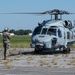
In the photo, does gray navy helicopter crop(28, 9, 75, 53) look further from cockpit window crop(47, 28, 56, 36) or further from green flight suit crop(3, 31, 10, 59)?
green flight suit crop(3, 31, 10, 59)

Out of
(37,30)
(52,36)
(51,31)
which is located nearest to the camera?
(52,36)

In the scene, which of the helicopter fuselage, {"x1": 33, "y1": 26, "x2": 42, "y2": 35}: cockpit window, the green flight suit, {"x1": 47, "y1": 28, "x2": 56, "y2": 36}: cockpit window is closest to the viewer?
the green flight suit

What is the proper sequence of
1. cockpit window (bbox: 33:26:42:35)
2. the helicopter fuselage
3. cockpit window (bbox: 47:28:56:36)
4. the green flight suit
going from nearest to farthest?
the green flight suit → the helicopter fuselage → cockpit window (bbox: 47:28:56:36) → cockpit window (bbox: 33:26:42:35)

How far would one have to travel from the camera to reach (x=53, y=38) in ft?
86.1

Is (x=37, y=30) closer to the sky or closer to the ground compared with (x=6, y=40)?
closer to the sky

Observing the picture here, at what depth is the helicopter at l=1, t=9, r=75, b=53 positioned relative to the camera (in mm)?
25609

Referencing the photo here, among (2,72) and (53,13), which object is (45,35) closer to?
(53,13)

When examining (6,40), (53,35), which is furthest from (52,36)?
(6,40)

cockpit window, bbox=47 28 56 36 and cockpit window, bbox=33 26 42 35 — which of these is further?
cockpit window, bbox=33 26 42 35

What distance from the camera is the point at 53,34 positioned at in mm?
26625

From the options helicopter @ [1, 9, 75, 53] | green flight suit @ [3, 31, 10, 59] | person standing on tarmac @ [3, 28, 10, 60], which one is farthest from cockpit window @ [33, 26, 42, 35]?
green flight suit @ [3, 31, 10, 59]

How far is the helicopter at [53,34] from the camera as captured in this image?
2561 centimetres

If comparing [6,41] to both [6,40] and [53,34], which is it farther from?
[53,34]

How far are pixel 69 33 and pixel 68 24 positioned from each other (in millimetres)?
693
